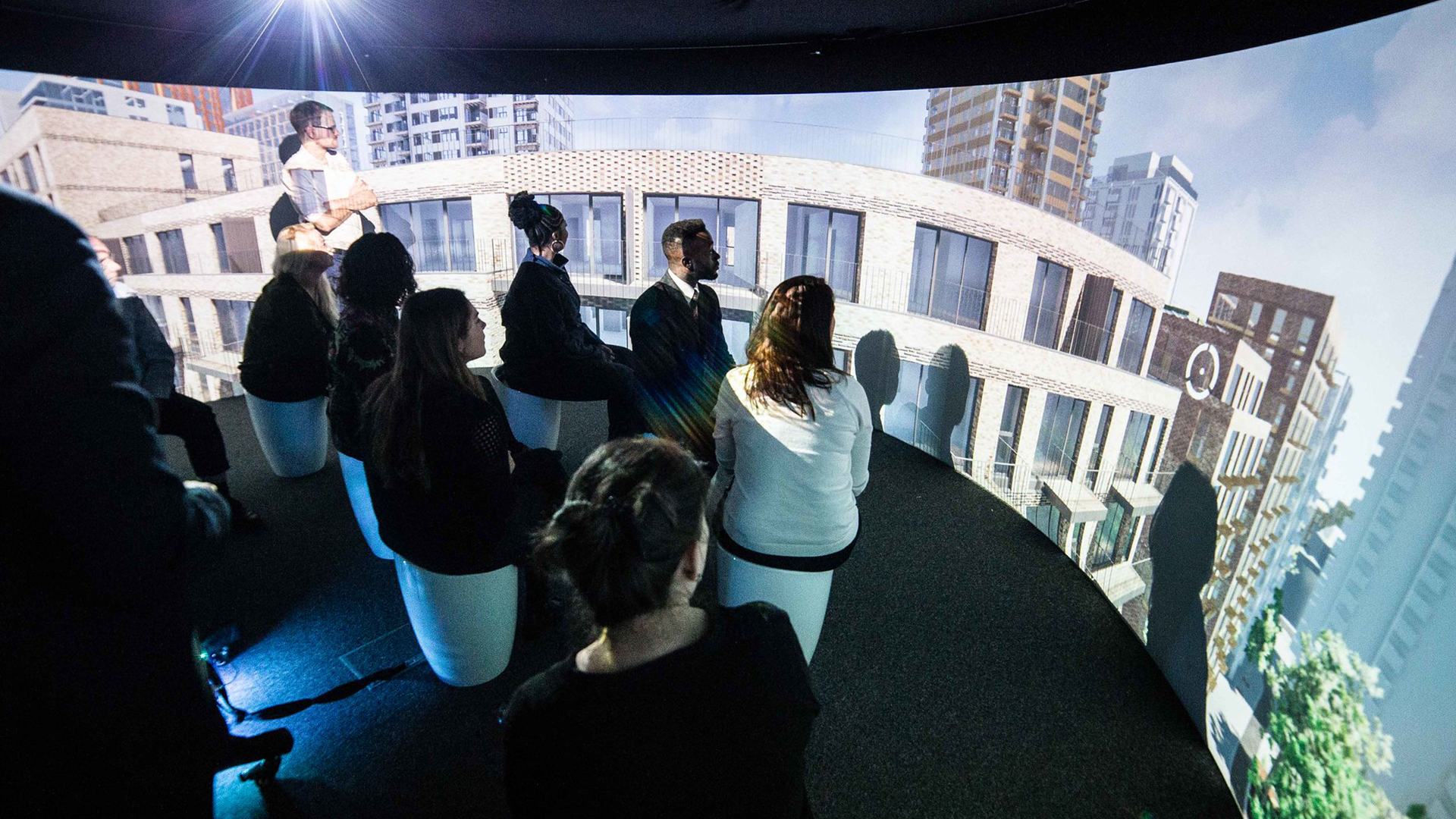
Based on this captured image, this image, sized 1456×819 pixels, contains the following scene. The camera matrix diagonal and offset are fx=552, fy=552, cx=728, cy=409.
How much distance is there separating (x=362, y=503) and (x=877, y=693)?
2736 millimetres

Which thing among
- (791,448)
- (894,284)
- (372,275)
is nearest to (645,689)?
(791,448)

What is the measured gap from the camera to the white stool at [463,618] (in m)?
2.00

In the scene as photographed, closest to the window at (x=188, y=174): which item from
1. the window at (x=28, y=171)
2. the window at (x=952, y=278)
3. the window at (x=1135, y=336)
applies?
the window at (x=28, y=171)

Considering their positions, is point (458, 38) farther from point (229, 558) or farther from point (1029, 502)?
point (1029, 502)

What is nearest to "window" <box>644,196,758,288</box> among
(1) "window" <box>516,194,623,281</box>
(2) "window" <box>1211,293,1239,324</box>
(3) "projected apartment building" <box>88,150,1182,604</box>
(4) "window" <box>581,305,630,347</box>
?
(3) "projected apartment building" <box>88,150,1182,604</box>

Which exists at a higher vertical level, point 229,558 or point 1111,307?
point 1111,307

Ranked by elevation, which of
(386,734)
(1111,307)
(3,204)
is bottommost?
(386,734)

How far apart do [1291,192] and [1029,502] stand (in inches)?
96.6

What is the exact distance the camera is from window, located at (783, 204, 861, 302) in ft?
27.6

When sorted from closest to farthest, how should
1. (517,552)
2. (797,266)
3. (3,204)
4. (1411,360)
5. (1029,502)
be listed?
(3,204) → (1411,360) → (517,552) → (1029,502) → (797,266)

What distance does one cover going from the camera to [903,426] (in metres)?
5.45

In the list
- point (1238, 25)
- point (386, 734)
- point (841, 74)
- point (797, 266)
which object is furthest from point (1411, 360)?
point (797, 266)

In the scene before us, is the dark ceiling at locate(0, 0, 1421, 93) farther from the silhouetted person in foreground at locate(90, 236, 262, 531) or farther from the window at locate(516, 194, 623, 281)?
the window at locate(516, 194, 623, 281)

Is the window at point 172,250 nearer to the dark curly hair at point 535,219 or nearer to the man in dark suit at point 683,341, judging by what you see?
the dark curly hair at point 535,219
